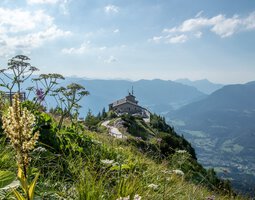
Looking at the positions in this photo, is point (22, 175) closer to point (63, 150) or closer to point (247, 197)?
point (63, 150)

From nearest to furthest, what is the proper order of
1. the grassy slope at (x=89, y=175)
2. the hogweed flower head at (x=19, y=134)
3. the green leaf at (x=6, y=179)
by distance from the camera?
1. the hogweed flower head at (x=19, y=134)
2. the green leaf at (x=6, y=179)
3. the grassy slope at (x=89, y=175)

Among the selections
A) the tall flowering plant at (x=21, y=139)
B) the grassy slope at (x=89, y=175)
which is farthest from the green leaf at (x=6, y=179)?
the tall flowering plant at (x=21, y=139)

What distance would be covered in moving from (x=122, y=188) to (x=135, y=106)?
118m

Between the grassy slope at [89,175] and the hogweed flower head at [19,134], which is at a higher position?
the hogweed flower head at [19,134]

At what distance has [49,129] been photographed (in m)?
7.54

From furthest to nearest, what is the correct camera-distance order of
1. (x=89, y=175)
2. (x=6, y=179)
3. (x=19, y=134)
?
(x=89, y=175), (x=6, y=179), (x=19, y=134)

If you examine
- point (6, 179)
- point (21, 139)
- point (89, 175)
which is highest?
point (21, 139)

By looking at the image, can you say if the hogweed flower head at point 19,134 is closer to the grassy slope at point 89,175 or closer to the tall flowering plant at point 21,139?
the tall flowering plant at point 21,139

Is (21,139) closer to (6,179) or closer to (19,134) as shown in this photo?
(19,134)

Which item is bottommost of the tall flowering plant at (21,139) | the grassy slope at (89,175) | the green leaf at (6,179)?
the grassy slope at (89,175)

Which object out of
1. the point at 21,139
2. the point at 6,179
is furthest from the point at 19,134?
the point at 6,179

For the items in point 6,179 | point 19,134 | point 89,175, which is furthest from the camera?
point 89,175

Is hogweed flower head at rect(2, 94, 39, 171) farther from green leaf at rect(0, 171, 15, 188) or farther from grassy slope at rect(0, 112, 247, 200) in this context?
grassy slope at rect(0, 112, 247, 200)

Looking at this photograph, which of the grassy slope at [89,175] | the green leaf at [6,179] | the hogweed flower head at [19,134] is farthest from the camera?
the grassy slope at [89,175]
